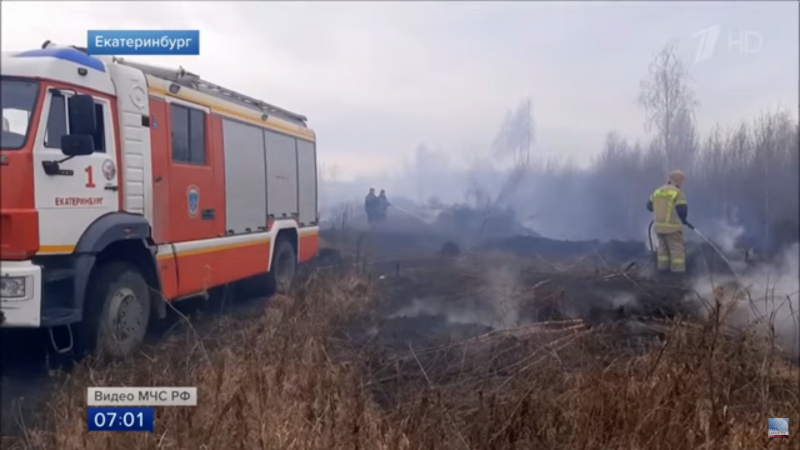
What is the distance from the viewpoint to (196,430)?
10.4 ft

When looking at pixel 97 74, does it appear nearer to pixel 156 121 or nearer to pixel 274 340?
pixel 156 121

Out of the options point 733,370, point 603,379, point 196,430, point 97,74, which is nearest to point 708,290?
point 733,370

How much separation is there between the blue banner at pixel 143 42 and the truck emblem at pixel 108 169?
2.70ft

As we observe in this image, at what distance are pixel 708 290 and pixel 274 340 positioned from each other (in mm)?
3222

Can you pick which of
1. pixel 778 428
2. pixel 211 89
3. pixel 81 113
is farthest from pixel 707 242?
pixel 81 113

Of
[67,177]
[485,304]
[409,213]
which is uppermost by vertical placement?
[67,177]

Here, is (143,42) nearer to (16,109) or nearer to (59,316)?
(16,109)

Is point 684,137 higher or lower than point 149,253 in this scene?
higher

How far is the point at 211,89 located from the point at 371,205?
121cm

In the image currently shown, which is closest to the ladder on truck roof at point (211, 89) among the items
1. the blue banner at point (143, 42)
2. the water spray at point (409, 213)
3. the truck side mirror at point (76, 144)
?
the blue banner at point (143, 42)

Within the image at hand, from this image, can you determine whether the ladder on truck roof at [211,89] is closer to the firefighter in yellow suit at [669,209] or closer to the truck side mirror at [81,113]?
the truck side mirror at [81,113]

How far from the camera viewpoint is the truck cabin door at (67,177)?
10.7 ft

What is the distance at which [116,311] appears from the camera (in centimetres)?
406
